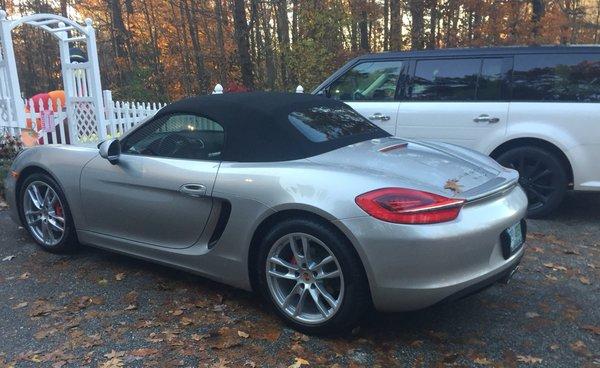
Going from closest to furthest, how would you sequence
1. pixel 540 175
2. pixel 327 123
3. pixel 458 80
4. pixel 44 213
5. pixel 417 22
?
1. pixel 327 123
2. pixel 44 213
3. pixel 540 175
4. pixel 458 80
5. pixel 417 22

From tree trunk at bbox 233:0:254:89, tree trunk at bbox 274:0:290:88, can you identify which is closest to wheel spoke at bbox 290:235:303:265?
tree trunk at bbox 274:0:290:88

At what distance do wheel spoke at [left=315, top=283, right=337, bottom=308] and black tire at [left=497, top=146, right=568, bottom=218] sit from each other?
344cm

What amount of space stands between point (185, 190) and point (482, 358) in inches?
82.2

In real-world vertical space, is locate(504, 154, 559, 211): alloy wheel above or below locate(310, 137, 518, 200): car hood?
below

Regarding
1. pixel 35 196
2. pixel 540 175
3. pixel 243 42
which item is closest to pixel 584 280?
pixel 540 175

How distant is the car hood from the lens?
3.05 metres

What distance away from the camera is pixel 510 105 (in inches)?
224

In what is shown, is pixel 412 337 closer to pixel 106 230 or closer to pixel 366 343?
pixel 366 343

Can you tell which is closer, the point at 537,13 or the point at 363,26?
the point at 537,13

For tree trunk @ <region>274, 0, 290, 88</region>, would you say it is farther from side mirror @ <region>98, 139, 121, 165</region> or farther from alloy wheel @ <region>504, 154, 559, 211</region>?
side mirror @ <region>98, 139, 121, 165</region>

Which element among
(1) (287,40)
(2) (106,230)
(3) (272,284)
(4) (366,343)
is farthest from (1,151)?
(1) (287,40)

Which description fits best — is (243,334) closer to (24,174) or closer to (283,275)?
(283,275)

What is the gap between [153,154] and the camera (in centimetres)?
392

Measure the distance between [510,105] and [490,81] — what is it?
1.19ft
